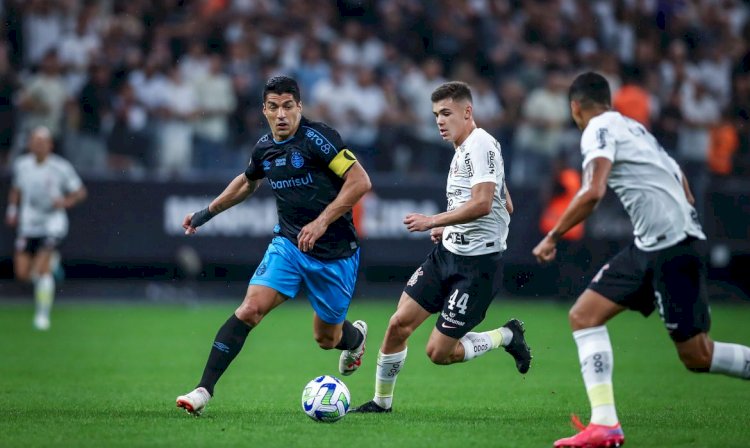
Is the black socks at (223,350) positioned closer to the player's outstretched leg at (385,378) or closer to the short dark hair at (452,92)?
the player's outstretched leg at (385,378)

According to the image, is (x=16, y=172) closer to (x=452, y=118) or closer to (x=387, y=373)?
(x=387, y=373)

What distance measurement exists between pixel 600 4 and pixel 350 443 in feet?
61.8

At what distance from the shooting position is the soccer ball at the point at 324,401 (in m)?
9.00

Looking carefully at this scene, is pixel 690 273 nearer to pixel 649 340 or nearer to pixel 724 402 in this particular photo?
pixel 724 402

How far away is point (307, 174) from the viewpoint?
31.6 feet

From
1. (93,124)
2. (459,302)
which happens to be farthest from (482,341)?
(93,124)

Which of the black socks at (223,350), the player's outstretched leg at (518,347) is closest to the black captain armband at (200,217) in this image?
the black socks at (223,350)

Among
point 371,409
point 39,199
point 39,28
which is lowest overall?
point 371,409

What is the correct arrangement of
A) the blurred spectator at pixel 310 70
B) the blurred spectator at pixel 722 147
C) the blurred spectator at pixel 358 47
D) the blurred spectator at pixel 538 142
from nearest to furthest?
the blurred spectator at pixel 310 70 < the blurred spectator at pixel 538 142 < the blurred spectator at pixel 722 147 < the blurred spectator at pixel 358 47

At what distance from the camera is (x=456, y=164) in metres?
9.48

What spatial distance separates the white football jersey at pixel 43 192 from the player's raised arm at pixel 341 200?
373 inches

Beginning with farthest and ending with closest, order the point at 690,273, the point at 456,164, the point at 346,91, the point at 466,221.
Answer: the point at 346,91 → the point at 456,164 → the point at 466,221 → the point at 690,273

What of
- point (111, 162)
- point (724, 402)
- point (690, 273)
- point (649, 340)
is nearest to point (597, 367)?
point (690, 273)

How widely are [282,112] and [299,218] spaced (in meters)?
0.89
